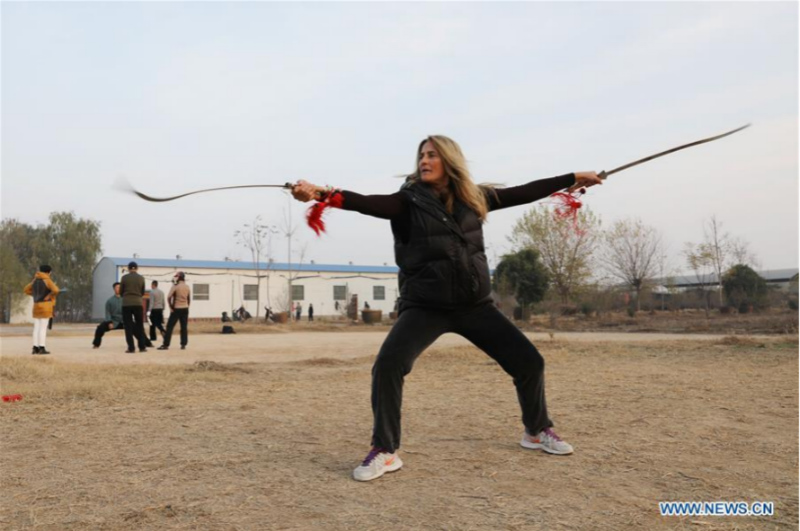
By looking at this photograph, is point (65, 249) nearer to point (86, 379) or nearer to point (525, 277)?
point (525, 277)

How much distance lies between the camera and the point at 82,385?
22.1 feet

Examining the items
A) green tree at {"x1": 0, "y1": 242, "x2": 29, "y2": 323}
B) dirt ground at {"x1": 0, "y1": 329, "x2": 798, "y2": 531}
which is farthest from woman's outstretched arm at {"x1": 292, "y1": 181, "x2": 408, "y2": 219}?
green tree at {"x1": 0, "y1": 242, "x2": 29, "y2": 323}

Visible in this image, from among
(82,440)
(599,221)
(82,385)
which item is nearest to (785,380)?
(82,440)

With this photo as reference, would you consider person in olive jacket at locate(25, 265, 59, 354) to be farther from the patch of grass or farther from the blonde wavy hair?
the blonde wavy hair

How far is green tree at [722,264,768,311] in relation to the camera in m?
30.4

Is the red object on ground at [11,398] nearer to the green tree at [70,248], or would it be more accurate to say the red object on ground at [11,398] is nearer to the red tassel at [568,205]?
the red tassel at [568,205]

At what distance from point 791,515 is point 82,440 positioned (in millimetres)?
4424

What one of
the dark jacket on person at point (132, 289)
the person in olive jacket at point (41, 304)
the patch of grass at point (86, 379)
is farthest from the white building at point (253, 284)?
the patch of grass at point (86, 379)

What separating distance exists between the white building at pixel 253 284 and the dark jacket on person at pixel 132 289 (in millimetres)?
31847

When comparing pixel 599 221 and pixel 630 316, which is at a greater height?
pixel 599 221

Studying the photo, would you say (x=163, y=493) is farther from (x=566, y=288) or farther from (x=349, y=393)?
(x=566, y=288)

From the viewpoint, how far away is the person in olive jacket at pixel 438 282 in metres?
3.76

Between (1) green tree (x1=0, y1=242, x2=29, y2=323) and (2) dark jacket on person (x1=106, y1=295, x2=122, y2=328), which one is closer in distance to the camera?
(2) dark jacket on person (x1=106, y1=295, x2=122, y2=328)

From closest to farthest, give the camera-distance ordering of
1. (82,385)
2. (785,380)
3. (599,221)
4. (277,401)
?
1. (277,401)
2. (82,385)
3. (785,380)
4. (599,221)
